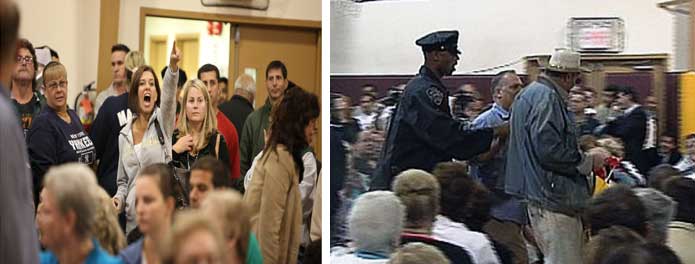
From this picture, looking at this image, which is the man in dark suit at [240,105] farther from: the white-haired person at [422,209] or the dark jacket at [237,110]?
the white-haired person at [422,209]

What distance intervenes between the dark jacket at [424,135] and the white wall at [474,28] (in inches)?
3.7

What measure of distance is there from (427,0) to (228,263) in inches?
87.0

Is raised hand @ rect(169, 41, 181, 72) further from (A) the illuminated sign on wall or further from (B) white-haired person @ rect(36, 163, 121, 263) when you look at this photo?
(A) the illuminated sign on wall

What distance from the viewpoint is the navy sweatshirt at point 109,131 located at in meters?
4.07

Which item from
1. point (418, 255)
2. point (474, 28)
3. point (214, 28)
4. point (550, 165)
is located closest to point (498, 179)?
point (550, 165)

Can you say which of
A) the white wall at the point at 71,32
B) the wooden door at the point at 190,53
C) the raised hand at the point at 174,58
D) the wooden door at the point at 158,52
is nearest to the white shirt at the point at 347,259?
the raised hand at the point at 174,58

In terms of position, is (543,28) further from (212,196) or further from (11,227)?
(11,227)

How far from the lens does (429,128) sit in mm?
4090

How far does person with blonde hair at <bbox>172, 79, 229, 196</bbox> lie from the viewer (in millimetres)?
3637

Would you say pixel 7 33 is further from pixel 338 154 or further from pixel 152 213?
pixel 338 154

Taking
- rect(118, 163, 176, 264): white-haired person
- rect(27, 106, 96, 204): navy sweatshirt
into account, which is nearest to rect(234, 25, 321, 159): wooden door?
rect(27, 106, 96, 204): navy sweatshirt

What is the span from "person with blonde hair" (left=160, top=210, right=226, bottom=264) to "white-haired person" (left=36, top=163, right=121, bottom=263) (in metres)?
0.20

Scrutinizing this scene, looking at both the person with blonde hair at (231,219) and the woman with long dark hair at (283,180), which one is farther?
the woman with long dark hair at (283,180)

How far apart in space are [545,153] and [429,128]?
1.41 ft
